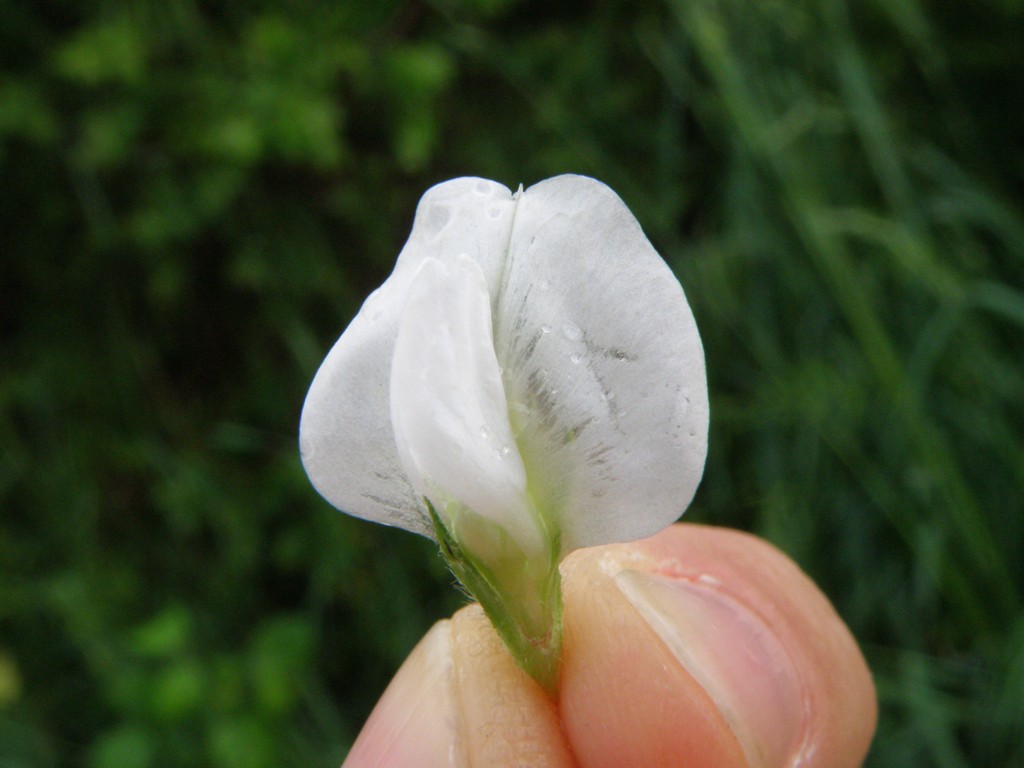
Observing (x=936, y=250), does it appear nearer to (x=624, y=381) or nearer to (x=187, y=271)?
(x=624, y=381)

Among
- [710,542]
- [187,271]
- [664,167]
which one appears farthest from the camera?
[187,271]

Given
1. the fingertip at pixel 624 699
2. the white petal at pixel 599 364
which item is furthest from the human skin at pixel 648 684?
the white petal at pixel 599 364

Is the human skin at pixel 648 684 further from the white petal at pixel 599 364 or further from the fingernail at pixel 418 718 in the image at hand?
the white petal at pixel 599 364

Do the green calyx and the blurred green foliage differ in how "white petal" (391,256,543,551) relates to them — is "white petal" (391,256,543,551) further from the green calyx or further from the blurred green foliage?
the blurred green foliage

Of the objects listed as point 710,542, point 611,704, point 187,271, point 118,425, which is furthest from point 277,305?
point 611,704

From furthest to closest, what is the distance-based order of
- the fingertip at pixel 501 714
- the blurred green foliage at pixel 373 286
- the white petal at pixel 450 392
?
the blurred green foliage at pixel 373 286 → the fingertip at pixel 501 714 → the white petal at pixel 450 392

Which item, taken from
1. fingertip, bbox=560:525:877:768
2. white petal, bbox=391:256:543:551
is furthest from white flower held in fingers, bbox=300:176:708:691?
fingertip, bbox=560:525:877:768
